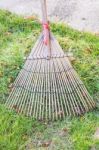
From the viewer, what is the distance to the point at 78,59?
446 centimetres

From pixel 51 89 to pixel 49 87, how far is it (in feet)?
0.08

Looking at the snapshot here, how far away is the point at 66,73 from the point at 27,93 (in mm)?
357

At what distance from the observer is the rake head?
373 centimetres

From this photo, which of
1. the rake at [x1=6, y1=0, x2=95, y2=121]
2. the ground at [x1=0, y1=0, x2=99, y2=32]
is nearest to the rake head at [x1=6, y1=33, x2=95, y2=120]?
the rake at [x1=6, y1=0, x2=95, y2=121]

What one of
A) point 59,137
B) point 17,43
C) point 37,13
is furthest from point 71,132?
point 37,13

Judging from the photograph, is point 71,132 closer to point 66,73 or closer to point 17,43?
point 66,73

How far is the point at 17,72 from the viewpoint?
4.29 metres

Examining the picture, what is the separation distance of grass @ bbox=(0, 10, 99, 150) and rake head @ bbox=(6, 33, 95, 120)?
0.08 metres

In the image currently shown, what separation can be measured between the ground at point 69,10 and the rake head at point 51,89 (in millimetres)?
1363

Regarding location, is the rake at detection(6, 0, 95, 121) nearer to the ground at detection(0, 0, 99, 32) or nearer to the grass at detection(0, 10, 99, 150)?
the grass at detection(0, 10, 99, 150)

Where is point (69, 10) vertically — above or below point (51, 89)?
above

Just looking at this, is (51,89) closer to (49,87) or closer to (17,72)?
(49,87)

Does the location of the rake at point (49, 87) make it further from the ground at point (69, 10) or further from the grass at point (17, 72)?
the ground at point (69, 10)

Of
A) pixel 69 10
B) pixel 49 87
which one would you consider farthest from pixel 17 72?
pixel 69 10
